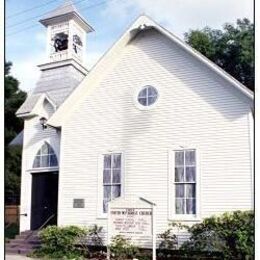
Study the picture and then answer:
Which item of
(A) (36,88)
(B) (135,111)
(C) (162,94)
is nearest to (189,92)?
(C) (162,94)

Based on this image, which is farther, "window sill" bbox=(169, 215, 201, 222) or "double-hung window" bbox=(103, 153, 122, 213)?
"double-hung window" bbox=(103, 153, 122, 213)

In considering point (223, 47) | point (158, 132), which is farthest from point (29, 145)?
point (223, 47)

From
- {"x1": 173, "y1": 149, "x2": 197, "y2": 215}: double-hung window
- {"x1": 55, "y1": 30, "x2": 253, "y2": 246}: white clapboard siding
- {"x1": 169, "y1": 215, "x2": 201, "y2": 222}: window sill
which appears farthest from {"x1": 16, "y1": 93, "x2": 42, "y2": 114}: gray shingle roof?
{"x1": 169, "y1": 215, "x2": 201, "y2": 222}: window sill

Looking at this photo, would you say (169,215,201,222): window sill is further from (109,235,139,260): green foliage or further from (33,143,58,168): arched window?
(33,143,58,168): arched window

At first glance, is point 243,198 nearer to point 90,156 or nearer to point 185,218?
point 185,218

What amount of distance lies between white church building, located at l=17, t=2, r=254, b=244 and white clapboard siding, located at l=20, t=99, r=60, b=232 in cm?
16

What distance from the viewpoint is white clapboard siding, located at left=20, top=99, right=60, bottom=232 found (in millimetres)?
13039

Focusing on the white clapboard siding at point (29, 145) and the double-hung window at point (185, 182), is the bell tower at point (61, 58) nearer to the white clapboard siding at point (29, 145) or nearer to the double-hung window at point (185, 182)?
the white clapboard siding at point (29, 145)

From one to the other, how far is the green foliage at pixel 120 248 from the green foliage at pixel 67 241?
3.56 ft

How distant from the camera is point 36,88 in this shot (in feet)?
47.2

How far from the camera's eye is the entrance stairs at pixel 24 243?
36.9 feet

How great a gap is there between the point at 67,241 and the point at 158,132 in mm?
3118

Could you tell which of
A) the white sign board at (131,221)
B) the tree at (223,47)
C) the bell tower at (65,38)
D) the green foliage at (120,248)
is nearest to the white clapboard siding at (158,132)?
the green foliage at (120,248)

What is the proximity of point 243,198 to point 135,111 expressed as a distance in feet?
10.2
